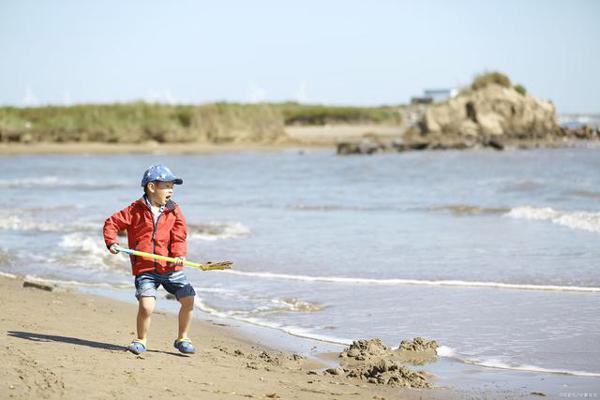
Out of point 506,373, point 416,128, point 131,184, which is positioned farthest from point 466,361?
point 416,128

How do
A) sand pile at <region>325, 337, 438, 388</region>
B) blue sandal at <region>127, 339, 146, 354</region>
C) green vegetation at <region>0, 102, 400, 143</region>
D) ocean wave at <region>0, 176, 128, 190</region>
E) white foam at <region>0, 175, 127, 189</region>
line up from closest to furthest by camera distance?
sand pile at <region>325, 337, 438, 388</region>, blue sandal at <region>127, 339, 146, 354</region>, ocean wave at <region>0, 176, 128, 190</region>, white foam at <region>0, 175, 127, 189</region>, green vegetation at <region>0, 102, 400, 143</region>

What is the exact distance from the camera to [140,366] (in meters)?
5.46

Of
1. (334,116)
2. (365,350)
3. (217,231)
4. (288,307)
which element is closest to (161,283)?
(365,350)

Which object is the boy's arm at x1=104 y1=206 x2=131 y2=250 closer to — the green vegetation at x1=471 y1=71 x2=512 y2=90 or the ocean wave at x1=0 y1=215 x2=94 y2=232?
the ocean wave at x1=0 y1=215 x2=94 y2=232

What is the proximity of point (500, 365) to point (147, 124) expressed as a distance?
48.5 meters

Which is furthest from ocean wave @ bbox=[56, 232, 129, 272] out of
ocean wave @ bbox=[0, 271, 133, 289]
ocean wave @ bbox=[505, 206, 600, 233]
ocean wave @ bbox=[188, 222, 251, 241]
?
ocean wave @ bbox=[505, 206, 600, 233]

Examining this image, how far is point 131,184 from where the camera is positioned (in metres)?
26.4

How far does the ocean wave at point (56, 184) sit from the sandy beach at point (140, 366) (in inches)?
722

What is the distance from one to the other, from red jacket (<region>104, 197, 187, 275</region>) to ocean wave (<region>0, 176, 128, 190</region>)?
19178mm

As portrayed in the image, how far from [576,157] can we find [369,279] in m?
25.6

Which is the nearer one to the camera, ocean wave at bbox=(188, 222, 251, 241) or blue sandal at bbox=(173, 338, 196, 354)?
blue sandal at bbox=(173, 338, 196, 354)

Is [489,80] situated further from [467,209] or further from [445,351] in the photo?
[445,351]

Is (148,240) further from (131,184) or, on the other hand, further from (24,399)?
(131,184)

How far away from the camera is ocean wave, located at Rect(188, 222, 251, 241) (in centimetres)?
1360
